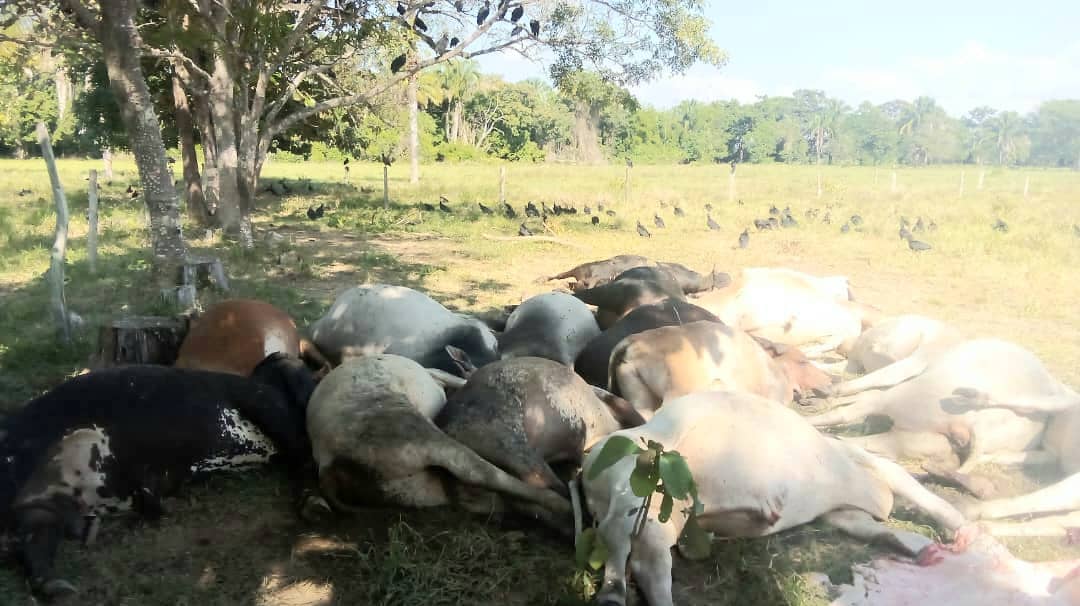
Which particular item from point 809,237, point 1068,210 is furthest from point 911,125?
point 809,237

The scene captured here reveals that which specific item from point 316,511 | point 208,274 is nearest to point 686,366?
point 316,511

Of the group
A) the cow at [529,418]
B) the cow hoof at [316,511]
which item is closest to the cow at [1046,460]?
the cow at [529,418]

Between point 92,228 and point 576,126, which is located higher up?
point 576,126

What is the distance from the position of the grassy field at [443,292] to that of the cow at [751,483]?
0.51 feet

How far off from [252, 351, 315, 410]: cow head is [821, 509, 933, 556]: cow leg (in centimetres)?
283

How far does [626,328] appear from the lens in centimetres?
586

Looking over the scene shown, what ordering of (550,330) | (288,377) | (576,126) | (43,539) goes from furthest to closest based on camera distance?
(576,126) → (550,330) → (288,377) → (43,539)

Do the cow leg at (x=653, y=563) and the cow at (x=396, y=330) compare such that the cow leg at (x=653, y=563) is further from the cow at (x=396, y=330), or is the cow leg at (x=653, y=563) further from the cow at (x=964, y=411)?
the cow at (x=396, y=330)

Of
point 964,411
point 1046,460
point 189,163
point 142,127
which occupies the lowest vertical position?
point 1046,460

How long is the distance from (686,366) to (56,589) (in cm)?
355

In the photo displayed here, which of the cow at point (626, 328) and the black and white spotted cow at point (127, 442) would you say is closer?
the black and white spotted cow at point (127, 442)

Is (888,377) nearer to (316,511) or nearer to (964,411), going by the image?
(964,411)

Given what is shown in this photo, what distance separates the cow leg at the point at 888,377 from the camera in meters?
5.71

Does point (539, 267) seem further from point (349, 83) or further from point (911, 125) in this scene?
point (911, 125)
